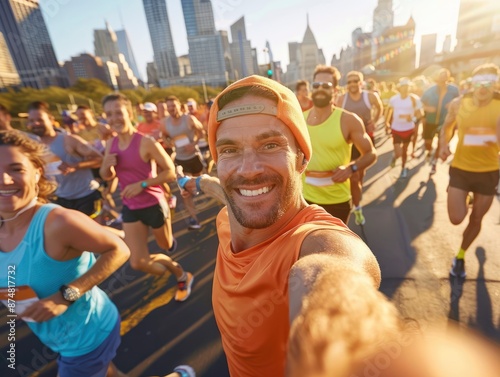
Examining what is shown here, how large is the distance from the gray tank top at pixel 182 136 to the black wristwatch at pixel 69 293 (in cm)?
439

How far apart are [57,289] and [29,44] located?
98086 mm

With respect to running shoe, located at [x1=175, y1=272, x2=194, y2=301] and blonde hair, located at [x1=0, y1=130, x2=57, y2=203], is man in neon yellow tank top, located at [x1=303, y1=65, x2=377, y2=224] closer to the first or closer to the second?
running shoe, located at [x1=175, y1=272, x2=194, y2=301]

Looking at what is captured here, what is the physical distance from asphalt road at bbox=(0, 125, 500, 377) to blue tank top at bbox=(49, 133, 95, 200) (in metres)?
1.48

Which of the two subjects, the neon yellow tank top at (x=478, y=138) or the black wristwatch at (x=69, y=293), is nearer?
the black wristwatch at (x=69, y=293)

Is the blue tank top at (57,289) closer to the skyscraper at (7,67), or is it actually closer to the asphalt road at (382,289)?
the asphalt road at (382,289)

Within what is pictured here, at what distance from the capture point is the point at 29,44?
70.0m

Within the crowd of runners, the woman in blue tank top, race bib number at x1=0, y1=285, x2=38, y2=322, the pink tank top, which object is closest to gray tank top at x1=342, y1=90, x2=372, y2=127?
the crowd of runners

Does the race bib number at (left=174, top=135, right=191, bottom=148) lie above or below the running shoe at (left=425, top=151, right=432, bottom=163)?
above

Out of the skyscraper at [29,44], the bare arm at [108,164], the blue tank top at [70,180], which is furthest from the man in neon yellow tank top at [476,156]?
the skyscraper at [29,44]

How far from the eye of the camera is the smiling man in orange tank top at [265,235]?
0.96 m

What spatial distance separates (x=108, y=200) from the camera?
6445 mm

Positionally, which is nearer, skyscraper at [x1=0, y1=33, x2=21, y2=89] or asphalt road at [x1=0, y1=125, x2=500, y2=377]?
asphalt road at [x1=0, y1=125, x2=500, y2=377]

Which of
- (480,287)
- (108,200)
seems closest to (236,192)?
(480,287)

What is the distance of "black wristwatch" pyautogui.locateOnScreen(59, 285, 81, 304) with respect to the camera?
156cm
